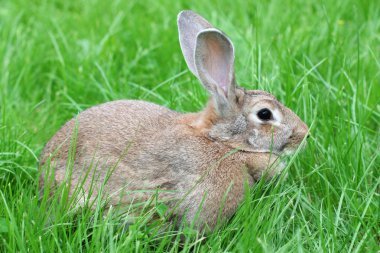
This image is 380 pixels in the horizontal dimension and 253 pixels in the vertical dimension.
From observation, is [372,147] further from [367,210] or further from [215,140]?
[215,140]

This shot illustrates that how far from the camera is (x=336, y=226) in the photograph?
13.7ft

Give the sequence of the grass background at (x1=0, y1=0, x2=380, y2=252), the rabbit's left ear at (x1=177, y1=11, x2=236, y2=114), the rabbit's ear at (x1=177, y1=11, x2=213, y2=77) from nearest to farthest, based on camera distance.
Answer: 1. the grass background at (x1=0, y1=0, x2=380, y2=252)
2. the rabbit's left ear at (x1=177, y1=11, x2=236, y2=114)
3. the rabbit's ear at (x1=177, y1=11, x2=213, y2=77)

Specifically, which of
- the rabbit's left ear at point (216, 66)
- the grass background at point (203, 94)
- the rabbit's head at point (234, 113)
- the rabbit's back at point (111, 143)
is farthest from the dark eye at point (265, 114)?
the rabbit's back at point (111, 143)

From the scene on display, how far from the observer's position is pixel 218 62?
4.70 metres

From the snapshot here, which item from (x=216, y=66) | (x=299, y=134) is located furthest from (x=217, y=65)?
(x=299, y=134)

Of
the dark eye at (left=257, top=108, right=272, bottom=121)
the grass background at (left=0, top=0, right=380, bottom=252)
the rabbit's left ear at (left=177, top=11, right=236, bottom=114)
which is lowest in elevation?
the grass background at (left=0, top=0, right=380, bottom=252)

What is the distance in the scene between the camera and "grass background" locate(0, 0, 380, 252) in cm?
409

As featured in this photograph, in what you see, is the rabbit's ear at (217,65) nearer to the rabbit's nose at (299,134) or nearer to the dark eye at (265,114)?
the dark eye at (265,114)

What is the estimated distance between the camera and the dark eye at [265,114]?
4.62m

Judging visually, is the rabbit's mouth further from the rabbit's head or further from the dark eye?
the dark eye

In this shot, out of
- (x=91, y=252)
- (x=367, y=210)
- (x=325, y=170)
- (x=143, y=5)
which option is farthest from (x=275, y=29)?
(x=91, y=252)

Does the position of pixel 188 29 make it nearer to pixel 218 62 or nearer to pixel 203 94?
pixel 218 62

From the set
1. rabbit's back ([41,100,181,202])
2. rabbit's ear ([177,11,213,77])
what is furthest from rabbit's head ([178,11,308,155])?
rabbit's back ([41,100,181,202])

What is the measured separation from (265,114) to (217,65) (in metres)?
0.42
